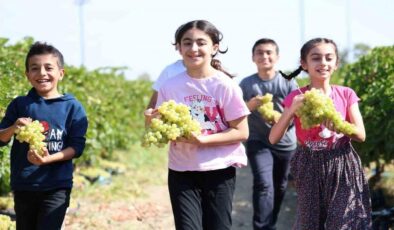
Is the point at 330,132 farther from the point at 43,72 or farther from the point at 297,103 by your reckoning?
the point at 43,72

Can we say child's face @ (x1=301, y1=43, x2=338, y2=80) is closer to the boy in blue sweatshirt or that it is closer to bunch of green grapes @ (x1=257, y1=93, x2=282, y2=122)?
bunch of green grapes @ (x1=257, y1=93, x2=282, y2=122)

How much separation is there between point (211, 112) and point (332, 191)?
2.93 ft

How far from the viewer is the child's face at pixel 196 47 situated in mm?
3473

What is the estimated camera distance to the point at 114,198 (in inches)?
291

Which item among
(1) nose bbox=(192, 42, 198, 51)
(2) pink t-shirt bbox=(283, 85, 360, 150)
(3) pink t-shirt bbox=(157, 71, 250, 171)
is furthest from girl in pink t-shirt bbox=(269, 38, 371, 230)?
(1) nose bbox=(192, 42, 198, 51)

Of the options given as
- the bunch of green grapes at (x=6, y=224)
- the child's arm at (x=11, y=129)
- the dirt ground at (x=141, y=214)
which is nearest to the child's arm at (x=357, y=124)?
the child's arm at (x=11, y=129)

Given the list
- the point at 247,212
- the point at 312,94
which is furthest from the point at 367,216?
the point at 247,212

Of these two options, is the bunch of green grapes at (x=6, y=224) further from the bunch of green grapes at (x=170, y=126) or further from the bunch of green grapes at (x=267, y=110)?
the bunch of green grapes at (x=267, y=110)

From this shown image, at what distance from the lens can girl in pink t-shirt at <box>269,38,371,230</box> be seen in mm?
3578

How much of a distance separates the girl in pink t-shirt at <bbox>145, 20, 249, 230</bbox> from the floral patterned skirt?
1.51 feet

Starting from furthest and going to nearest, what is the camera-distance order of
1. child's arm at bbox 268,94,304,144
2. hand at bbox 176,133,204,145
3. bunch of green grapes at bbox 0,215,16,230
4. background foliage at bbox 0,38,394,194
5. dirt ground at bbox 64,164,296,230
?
dirt ground at bbox 64,164,296,230
background foliage at bbox 0,38,394,194
bunch of green grapes at bbox 0,215,16,230
child's arm at bbox 268,94,304,144
hand at bbox 176,133,204,145

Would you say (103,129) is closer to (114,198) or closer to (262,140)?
(114,198)

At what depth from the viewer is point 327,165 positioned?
143 inches

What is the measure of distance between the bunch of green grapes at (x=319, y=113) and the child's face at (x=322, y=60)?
37 centimetres
